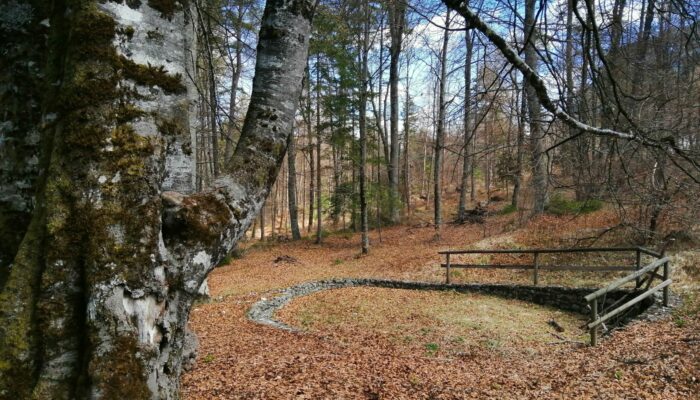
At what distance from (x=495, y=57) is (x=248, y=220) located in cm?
362

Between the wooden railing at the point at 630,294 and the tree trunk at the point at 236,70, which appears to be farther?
the wooden railing at the point at 630,294

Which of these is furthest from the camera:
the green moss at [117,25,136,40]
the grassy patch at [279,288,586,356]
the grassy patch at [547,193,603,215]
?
the grassy patch at [547,193,603,215]

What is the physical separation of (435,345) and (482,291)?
15.3ft

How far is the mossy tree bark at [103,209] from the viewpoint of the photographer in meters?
1.39

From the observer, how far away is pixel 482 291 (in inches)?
436

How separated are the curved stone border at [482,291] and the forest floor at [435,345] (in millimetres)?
331

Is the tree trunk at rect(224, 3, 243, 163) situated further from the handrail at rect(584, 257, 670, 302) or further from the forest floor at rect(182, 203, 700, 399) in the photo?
the handrail at rect(584, 257, 670, 302)

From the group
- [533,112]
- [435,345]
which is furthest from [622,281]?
[533,112]

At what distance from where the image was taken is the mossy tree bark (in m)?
1.39

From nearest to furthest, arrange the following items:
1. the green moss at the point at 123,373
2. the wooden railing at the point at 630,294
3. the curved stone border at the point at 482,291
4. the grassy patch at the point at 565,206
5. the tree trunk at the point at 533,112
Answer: the green moss at the point at 123,373 < the tree trunk at the point at 533,112 < the wooden railing at the point at 630,294 < the curved stone border at the point at 482,291 < the grassy patch at the point at 565,206

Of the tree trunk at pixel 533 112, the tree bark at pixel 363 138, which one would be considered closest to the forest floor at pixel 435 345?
the tree trunk at pixel 533 112

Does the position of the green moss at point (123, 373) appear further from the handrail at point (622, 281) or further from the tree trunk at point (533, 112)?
the handrail at point (622, 281)

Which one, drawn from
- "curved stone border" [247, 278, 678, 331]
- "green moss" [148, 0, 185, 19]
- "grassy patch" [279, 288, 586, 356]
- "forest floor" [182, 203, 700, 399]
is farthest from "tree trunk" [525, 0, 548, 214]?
"curved stone border" [247, 278, 678, 331]

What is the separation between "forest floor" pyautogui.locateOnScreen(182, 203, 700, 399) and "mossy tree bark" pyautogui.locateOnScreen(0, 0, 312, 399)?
2.64 m
